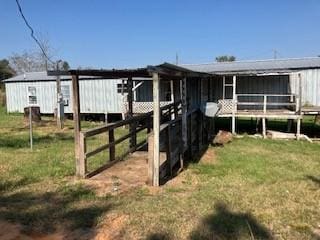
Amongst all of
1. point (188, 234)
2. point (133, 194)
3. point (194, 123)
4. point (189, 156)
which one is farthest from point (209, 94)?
point (188, 234)

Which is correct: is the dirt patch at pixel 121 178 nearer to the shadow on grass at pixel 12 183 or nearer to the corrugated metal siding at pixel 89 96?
the shadow on grass at pixel 12 183

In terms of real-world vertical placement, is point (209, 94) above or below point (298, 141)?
above

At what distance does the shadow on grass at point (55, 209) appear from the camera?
5.51 metres

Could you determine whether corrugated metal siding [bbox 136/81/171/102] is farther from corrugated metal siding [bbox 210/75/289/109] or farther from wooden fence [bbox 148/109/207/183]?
wooden fence [bbox 148/109/207/183]

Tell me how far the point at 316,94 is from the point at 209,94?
5.27 metres

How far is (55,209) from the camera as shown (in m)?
6.18

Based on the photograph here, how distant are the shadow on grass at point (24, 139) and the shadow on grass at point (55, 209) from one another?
6028mm

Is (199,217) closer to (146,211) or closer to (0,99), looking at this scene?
(146,211)

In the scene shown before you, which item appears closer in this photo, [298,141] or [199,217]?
[199,217]

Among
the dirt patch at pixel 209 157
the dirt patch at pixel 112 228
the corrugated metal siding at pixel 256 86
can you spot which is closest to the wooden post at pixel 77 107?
the dirt patch at pixel 112 228

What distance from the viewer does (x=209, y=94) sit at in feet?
61.2

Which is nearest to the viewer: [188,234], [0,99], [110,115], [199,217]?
[188,234]

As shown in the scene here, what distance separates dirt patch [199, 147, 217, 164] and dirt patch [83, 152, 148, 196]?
5.47 feet

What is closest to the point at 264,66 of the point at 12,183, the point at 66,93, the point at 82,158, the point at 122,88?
the point at 122,88
